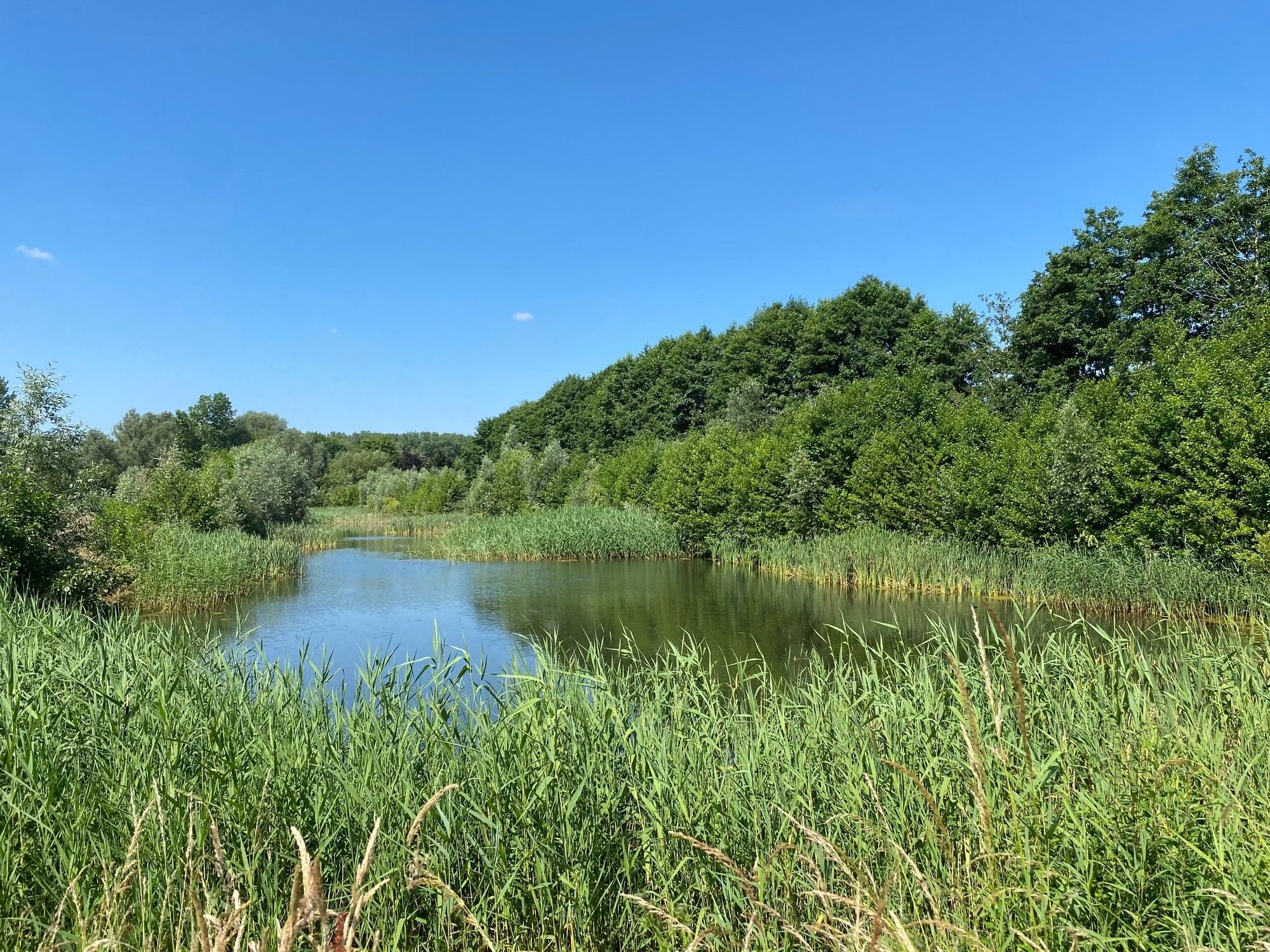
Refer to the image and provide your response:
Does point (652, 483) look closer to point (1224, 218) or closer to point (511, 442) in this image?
point (1224, 218)

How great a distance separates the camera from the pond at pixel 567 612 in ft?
36.8

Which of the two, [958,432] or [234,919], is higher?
[958,432]

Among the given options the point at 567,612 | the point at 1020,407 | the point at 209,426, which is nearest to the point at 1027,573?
the point at 567,612

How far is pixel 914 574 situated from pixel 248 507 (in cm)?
2334

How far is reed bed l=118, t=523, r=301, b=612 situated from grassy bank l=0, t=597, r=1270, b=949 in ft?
39.6

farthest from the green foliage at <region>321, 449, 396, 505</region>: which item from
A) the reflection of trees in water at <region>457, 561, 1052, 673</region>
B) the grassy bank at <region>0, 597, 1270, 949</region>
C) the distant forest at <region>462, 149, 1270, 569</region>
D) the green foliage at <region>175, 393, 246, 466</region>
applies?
the grassy bank at <region>0, 597, 1270, 949</region>

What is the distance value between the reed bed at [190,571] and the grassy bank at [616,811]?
12.1 meters

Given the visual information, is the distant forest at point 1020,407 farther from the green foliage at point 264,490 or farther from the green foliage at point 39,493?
the green foliage at point 39,493

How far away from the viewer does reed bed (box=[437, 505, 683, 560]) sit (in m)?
26.6

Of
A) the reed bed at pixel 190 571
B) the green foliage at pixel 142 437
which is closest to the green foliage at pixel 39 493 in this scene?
the reed bed at pixel 190 571

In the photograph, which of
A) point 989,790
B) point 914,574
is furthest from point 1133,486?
point 989,790

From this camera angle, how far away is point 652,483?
1196 inches

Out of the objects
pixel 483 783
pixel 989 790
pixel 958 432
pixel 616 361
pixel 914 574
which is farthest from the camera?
pixel 616 361

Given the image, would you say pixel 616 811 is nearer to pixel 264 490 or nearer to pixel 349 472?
pixel 264 490
